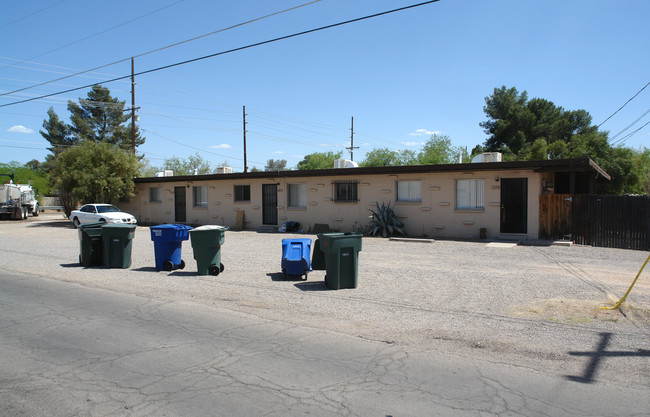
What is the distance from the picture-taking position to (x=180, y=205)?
1109 inches

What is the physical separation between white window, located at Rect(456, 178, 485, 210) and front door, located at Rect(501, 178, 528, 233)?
0.82 meters

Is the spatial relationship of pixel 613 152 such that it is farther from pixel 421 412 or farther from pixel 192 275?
pixel 421 412

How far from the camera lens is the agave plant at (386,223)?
19.6 meters

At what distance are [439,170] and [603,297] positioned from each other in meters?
11.0

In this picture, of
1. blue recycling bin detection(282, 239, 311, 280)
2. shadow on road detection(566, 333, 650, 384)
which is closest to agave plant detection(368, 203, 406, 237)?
blue recycling bin detection(282, 239, 311, 280)

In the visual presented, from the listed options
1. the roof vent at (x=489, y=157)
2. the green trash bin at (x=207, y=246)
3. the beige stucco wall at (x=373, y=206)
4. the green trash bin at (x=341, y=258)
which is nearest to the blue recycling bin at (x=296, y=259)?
the green trash bin at (x=341, y=258)

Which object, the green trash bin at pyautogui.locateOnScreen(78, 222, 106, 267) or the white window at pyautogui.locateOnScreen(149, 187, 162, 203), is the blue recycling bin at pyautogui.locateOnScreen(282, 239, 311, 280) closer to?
the green trash bin at pyautogui.locateOnScreen(78, 222, 106, 267)

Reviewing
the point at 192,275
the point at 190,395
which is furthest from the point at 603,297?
the point at 192,275

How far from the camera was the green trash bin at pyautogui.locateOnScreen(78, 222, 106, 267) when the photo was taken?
12375 millimetres

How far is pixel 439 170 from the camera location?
1884 cm

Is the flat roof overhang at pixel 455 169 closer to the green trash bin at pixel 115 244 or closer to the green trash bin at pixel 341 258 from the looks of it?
the green trash bin at pixel 341 258

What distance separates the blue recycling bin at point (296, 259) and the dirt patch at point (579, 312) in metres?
4.41

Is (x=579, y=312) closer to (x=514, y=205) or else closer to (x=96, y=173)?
(x=514, y=205)

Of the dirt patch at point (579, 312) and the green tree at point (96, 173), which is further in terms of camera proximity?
the green tree at point (96, 173)
